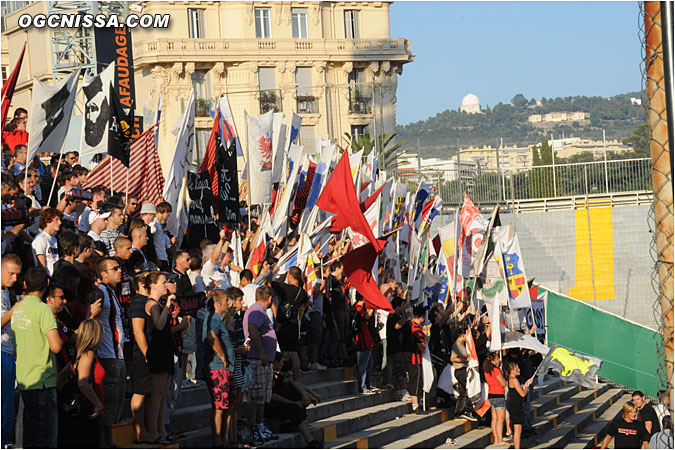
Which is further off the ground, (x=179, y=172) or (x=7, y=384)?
(x=179, y=172)

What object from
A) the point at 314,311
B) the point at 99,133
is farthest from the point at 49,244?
the point at 314,311

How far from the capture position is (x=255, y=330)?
38.0 feet

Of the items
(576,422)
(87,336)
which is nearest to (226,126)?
(87,336)

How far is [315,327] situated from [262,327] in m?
3.48

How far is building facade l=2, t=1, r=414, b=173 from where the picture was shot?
5166 centimetres

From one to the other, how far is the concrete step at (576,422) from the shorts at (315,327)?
4.29 m

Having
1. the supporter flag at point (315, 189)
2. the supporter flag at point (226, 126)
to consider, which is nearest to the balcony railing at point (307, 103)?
the supporter flag at point (315, 189)

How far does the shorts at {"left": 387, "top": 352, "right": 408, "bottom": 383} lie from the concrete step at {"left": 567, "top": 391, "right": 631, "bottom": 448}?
339 cm

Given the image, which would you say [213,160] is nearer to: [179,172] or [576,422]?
[179,172]

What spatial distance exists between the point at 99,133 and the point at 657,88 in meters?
8.95

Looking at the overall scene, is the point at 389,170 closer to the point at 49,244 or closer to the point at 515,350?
the point at 515,350

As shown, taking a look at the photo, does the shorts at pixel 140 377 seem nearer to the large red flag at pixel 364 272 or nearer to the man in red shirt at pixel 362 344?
the large red flag at pixel 364 272

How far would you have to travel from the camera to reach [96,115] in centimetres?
1387

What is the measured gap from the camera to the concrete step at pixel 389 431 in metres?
13.2
